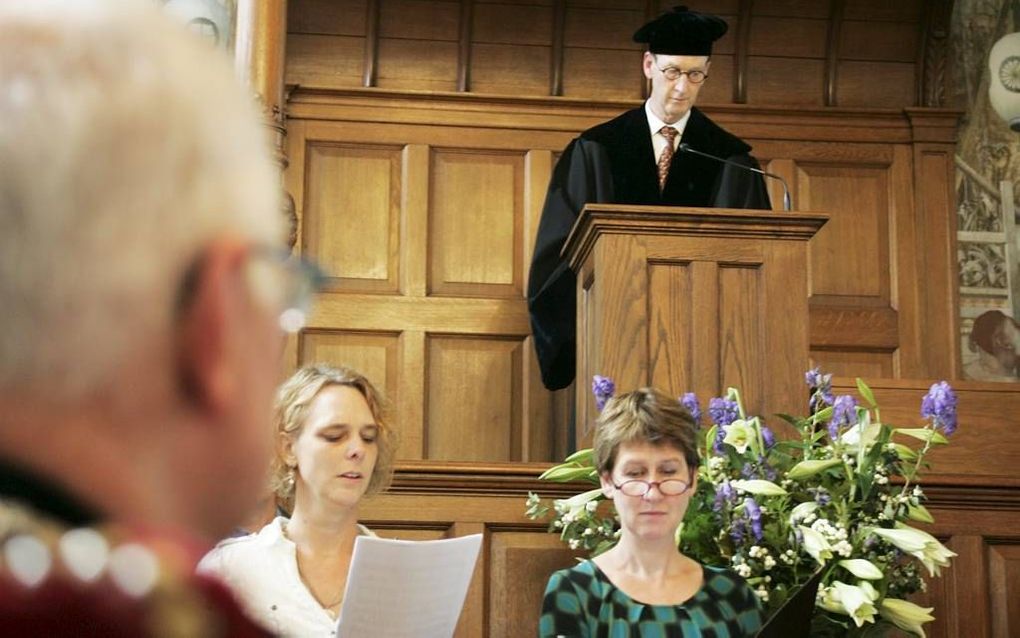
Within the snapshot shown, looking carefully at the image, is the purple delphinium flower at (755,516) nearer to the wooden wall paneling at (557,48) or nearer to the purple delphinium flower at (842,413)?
the purple delphinium flower at (842,413)

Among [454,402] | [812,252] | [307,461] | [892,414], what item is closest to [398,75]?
[454,402]

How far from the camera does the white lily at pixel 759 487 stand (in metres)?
3.61

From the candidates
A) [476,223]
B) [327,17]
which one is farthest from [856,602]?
[327,17]

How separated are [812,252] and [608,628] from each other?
4175 mm

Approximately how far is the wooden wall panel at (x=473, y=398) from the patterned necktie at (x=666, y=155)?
125 cm

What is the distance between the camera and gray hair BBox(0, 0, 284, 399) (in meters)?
0.58

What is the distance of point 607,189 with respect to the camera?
19.8 feet

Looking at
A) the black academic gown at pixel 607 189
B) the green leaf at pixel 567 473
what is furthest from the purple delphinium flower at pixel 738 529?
the black academic gown at pixel 607 189

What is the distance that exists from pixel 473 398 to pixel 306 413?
3386 millimetres

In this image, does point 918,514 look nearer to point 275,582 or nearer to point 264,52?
point 275,582

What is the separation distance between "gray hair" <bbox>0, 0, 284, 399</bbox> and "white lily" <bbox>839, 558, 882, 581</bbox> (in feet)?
10.1

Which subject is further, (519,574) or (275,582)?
(519,574)

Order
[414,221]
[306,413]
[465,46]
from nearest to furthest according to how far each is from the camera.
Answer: [306,413], [414,221], [465,46]

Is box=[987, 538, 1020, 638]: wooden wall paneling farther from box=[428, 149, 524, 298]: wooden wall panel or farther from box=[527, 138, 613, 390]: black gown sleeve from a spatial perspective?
box=[428, 149, 524, 298]: wooden wall panel
